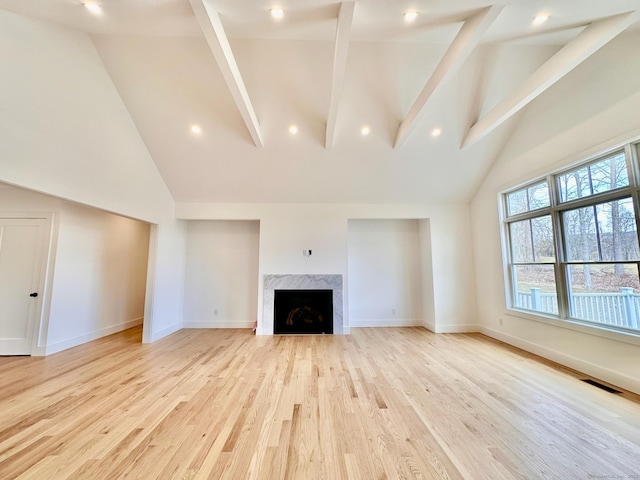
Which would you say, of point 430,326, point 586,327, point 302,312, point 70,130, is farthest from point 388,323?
point 70,130

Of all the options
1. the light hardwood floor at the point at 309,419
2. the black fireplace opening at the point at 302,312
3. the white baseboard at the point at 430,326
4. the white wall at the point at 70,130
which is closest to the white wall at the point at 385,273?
the white baseboard at the point at 430,326

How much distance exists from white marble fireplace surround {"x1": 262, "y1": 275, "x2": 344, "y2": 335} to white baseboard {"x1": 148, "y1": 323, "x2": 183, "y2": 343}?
193cm

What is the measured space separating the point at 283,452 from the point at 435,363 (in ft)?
8.44

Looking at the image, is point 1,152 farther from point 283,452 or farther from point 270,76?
point 283,452

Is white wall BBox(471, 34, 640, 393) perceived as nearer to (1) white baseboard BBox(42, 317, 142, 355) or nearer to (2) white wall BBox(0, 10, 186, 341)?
(2) white wall BBox(0, 10, 186, 341)

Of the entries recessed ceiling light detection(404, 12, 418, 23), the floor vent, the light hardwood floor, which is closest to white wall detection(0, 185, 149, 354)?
the light hardwood floor

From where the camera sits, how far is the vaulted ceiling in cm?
245

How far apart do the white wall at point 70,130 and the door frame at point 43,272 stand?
1.15m

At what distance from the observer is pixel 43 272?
4008 mm

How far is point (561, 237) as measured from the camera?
368 cm

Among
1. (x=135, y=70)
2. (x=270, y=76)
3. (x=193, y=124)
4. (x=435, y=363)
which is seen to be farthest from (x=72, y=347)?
(x=435, y=363)

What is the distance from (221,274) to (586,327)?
6222mm

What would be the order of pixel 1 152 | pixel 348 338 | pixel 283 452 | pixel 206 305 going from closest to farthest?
pixel 283 452 → pixel 1 152 → pixel 348 338 → pixel 206 305

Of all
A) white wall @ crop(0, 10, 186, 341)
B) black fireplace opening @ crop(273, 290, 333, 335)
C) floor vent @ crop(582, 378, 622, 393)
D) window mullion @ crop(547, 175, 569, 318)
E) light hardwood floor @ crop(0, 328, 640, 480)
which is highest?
white wall @ crop(0, 10, 186, 341)
